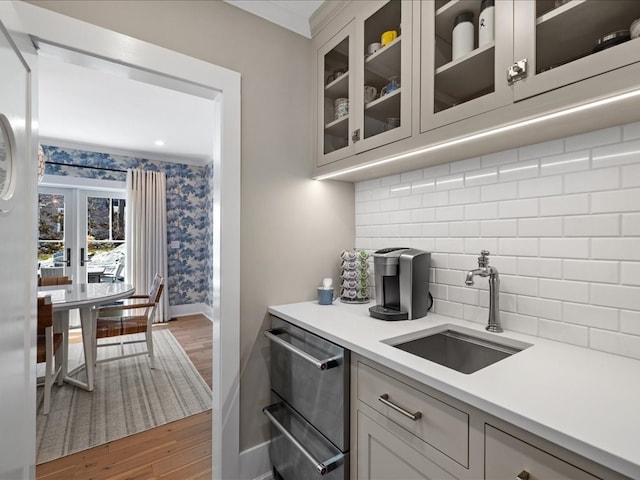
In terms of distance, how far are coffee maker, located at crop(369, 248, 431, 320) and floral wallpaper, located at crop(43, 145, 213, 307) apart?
14.2 ft

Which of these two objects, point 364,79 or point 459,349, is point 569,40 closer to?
point 364,79

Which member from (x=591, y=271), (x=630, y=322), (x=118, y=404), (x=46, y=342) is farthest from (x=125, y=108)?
→ (x=630, y=322)


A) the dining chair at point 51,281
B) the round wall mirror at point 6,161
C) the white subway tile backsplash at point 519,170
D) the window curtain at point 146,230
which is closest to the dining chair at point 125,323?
the dining chair at point 51,281

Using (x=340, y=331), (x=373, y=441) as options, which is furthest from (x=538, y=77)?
(x=373, y=441)

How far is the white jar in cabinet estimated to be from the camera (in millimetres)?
1267

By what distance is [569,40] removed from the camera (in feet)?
2.78

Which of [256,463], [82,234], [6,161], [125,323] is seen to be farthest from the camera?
[82,234]

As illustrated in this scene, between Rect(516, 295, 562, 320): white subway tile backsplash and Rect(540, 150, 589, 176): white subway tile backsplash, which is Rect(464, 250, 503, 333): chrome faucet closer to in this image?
Rect(516, 295, 562, 320): white subway tile backsplash

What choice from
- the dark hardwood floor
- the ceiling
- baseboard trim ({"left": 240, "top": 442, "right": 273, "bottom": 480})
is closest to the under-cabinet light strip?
the ceiling

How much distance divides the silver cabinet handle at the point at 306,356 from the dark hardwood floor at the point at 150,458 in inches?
35.8

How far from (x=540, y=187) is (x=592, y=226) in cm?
22

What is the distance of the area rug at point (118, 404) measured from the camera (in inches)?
79.6

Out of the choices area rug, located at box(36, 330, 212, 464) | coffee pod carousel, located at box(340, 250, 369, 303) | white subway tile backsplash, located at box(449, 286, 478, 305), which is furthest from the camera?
area rug, located at box(36, 330, 212, 464)

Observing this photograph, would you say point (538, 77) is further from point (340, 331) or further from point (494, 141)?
point (340, 331)
